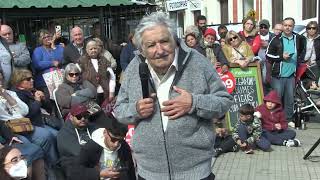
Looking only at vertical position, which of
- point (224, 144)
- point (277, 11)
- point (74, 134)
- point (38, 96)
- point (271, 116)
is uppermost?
point (277, 11)

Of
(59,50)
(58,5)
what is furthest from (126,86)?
(58,5)

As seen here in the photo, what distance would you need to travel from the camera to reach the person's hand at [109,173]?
158 inches

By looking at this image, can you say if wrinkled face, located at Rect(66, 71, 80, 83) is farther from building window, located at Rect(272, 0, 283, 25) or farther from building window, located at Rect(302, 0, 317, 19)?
building window, located at Rect(272, 0, 283, 25)

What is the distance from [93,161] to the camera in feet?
13.6

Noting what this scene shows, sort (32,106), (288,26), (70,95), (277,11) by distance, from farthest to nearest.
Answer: (277,11), (288,26), (70,95), (32,106)

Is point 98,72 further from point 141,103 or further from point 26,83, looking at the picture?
point 141,103

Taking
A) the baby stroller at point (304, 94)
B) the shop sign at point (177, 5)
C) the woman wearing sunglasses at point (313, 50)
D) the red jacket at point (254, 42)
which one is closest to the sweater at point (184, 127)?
the baby stroller at point (304, 94)

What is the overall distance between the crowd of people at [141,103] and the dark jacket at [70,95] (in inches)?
0.6

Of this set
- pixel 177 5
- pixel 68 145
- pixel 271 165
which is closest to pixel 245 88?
pixel 271 165

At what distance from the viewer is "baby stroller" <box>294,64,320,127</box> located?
8.29 metres

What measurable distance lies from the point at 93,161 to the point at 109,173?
208 millimetres

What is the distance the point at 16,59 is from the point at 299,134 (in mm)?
4591

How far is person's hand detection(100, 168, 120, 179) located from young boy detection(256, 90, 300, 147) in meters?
3.68

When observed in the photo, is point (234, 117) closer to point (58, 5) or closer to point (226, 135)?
point (226, 135)
